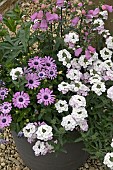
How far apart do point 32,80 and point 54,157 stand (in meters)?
0.40

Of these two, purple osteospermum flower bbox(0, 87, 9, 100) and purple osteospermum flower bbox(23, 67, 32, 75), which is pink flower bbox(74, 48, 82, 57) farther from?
purple osteospermum flower bbox(0, 87, 9, 100)

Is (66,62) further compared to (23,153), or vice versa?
(23,153)

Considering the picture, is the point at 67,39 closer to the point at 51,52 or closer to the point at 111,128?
the point at 51,52

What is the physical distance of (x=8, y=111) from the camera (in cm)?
166

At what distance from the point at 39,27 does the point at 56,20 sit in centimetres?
9

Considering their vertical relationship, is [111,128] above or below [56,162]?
above

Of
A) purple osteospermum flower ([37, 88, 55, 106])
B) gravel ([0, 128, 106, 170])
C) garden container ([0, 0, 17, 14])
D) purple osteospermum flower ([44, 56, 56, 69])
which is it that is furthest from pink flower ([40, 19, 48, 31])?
garden container ([0, 0, 17, 14])

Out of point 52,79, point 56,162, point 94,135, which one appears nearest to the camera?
point 94,135

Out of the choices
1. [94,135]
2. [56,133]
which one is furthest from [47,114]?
[94,135]

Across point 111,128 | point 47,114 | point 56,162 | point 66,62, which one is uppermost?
point 66,62

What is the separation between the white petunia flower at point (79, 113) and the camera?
1.61 m

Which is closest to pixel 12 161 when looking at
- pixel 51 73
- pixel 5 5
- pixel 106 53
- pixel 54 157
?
pixel 54 157

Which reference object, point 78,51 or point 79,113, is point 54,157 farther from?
point 78,51

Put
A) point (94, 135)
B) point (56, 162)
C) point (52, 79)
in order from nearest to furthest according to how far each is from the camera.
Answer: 1. point (94, 135)
2. point (52, 79)
3. point (56, 162)
